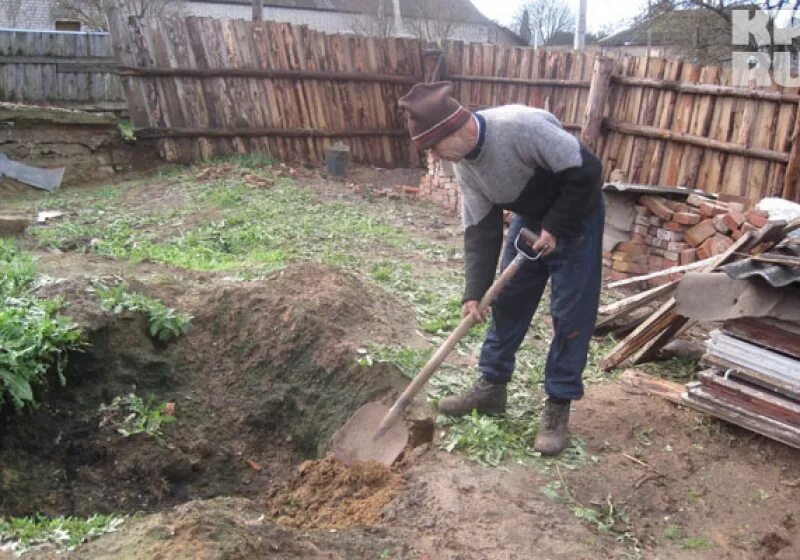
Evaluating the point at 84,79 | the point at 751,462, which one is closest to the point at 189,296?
the point at 751,462

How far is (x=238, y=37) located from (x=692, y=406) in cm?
928

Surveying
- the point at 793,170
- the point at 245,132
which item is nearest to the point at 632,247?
the point at 793,170

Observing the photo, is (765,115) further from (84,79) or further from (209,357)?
(84,79)

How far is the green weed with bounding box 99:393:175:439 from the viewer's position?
12.6 ft

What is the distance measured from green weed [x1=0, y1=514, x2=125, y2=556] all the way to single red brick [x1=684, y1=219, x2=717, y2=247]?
5.54 metres

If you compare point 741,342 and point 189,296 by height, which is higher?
point 741,342

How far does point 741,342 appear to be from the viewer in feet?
12.2

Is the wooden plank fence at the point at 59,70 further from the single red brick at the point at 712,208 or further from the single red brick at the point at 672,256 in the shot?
the single red brick at the point at 712,208

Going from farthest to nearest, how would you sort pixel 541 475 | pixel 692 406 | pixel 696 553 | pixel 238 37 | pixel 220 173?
pixel 238 37, pixel 220 173, pixel 692 406, pixel 541 475, pixel 696 553

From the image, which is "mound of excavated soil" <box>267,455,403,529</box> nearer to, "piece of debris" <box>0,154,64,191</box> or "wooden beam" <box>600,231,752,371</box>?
"wooden beam" <box>600,231,752,371</box>

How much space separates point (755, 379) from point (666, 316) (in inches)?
39.1

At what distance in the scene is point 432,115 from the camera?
308cm

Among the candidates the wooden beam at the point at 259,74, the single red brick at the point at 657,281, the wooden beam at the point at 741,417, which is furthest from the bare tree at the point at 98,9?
the wooden beam at the point at 741,417

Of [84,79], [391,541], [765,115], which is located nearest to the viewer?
[391,541]
